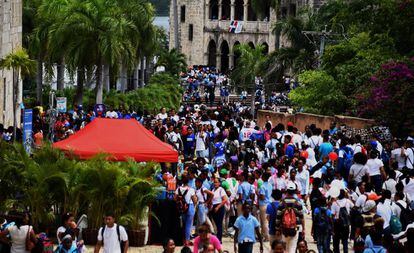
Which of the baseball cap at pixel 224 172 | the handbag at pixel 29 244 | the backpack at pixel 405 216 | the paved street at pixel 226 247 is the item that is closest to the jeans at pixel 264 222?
the paved street at pixel 226 247

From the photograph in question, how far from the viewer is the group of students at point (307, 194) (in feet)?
70.0

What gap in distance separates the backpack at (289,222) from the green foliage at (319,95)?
2448 centimetres

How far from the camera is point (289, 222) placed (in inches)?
835

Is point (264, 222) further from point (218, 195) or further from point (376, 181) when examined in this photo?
point (376, 181)

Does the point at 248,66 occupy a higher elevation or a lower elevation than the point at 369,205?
higher

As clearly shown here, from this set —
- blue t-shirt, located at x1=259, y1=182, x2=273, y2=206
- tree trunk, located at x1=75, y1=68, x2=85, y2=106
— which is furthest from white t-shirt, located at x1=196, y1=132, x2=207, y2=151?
tree trunk, located at x1=75, y1=68, x2=85, y2=106

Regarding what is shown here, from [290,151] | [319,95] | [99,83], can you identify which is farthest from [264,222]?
[319,95]

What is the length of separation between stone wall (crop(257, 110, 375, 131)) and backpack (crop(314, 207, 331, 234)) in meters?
15.8

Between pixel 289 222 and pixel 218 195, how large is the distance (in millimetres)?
2532

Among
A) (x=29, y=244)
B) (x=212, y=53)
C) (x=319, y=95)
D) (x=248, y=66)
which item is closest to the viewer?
(x=29, y=244)

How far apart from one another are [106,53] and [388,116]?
1096cm

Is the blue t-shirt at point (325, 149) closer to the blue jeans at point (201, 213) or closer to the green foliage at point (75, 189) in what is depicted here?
the blue jeans at point (201, 213)

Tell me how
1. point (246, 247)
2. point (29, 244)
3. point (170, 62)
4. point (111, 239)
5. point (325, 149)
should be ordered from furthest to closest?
1. point (170, 62)
2. point (325, 149)
3. point (246, 247)
4. point (111, 239)
5. point (29, 244)

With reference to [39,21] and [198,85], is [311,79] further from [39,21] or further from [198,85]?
[198,85]
